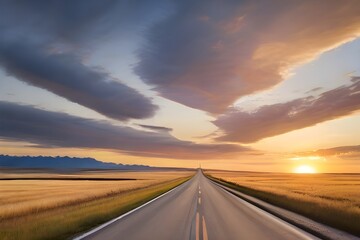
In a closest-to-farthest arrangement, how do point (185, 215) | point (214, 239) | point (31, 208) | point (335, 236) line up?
point (214, 239), point (335, 236), point (185, 215), point (31, 208)

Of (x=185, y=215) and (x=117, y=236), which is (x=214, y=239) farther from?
(x=185, y=215)

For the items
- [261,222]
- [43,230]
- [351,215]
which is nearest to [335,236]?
[261,222]

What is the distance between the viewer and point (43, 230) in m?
12.1

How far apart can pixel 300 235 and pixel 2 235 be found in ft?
33.5

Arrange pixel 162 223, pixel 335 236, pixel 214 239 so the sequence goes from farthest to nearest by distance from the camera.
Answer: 1. pixel 162 223
2. pixel 335 236
3. pixel 214 239

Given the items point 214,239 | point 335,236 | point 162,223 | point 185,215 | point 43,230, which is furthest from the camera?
point 185,215

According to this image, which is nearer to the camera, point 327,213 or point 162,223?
point 162,223

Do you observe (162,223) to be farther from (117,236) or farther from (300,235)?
(300,235)

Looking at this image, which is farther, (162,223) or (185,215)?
(185,215)

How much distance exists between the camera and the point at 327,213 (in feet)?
54.3

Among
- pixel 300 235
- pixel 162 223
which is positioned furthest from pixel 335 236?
pixel 162 223

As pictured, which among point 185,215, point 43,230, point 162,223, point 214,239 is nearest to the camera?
point 214,239

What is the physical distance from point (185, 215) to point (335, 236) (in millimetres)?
7325

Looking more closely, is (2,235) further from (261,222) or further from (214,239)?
(261,222)
